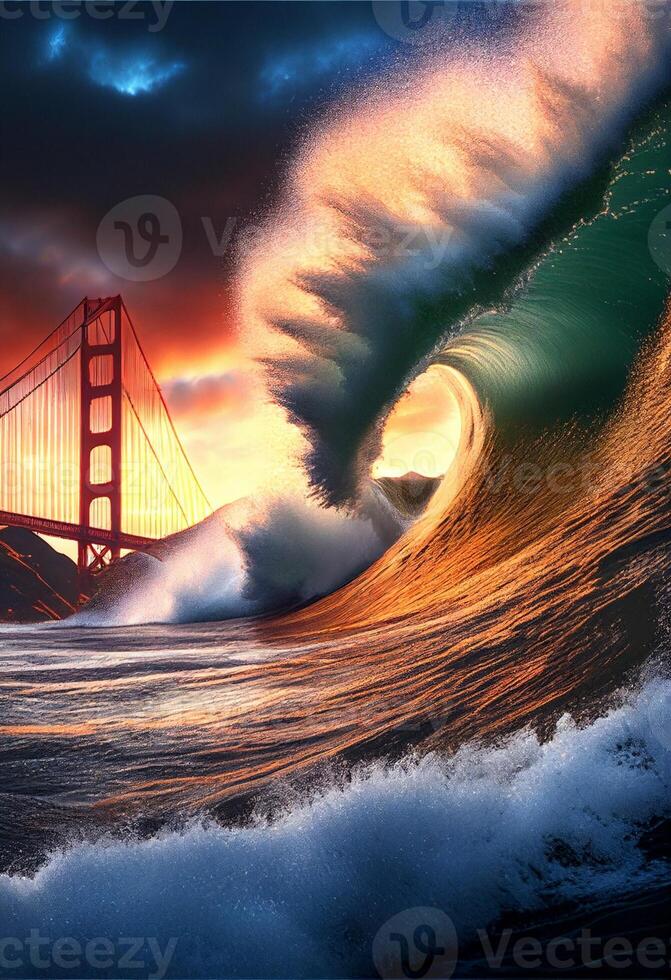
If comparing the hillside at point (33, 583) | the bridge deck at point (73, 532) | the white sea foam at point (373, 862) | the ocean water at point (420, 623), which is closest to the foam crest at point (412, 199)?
the ocean water at point (420, 623)

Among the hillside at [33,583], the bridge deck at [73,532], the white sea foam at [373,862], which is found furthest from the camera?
the hillside at [33,583]

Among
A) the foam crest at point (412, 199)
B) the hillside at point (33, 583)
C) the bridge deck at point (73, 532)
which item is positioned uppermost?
the hillside at point (33, 583)

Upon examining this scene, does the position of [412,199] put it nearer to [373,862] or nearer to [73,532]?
[373,862]

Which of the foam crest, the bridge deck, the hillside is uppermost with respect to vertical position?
the hillside

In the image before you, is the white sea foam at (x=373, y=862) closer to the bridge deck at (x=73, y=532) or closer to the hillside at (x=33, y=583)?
the bridge deck at (x=73, y=532)

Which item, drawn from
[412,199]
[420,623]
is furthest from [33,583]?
[420,623]

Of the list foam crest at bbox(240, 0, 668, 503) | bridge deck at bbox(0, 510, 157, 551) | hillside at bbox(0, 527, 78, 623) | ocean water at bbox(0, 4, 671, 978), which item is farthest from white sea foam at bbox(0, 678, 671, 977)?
hillside at bbox(0, 527, 78, 623)

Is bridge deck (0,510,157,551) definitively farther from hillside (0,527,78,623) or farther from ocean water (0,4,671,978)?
hillside (0,527,78,623)

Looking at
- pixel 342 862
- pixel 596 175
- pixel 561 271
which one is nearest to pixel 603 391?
pixel 561 271
